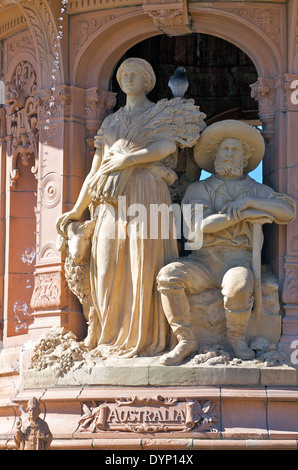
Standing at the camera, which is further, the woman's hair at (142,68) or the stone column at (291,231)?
the woman's hair at (142,68)

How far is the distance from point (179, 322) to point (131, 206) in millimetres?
1707

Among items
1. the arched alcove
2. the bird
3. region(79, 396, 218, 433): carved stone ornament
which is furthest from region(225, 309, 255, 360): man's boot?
the arched alcove

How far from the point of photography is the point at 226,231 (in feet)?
56.4

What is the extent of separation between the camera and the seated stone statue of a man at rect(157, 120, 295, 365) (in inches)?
655

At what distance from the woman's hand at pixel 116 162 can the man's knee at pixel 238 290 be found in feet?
6.60

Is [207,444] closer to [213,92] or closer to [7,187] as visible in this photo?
[7,187]

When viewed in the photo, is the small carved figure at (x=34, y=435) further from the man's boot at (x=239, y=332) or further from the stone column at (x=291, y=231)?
the stone column at (x=291, y=231)

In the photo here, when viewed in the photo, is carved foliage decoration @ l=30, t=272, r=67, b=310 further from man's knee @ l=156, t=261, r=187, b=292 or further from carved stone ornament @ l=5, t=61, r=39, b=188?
carved stone ornament @ l=5, t=61, r=39, b=188

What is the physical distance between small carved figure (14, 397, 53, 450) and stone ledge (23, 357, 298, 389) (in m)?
1.74

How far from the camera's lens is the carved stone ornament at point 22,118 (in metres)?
19.0

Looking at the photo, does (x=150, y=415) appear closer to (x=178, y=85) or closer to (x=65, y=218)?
(x=65, y=218)

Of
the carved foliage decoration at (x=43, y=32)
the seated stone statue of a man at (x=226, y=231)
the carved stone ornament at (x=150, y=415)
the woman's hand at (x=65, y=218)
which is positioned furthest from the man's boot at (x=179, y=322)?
the carved foliage decoration at (x=43, y=32)

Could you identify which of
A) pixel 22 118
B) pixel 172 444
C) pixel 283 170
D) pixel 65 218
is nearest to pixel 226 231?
pixel 283 170
